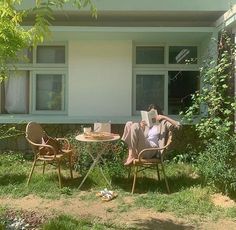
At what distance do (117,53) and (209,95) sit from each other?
281 cm

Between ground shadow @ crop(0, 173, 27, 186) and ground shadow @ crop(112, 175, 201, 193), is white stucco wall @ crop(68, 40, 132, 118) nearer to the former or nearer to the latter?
ground shadow @ crop(0, 173, 27, 186)

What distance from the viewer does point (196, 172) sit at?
7797mm

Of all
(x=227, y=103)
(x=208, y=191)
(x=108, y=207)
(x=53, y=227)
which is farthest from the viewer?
(x=227, y=103)

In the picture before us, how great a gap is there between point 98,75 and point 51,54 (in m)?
1.19

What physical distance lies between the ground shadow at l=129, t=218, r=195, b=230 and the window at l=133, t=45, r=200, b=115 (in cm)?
454

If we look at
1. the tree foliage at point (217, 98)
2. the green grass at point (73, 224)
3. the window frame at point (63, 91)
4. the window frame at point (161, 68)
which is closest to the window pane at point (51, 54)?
the window frame at point (63, 91)

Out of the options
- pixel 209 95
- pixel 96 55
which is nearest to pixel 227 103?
pixel 209 95

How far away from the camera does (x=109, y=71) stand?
973 cm

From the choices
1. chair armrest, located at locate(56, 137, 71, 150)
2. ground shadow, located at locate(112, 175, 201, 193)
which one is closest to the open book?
ground shadow, located at locate(112, 175, 201, 193)

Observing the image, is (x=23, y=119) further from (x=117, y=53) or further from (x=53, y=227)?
(x=53, y=227)

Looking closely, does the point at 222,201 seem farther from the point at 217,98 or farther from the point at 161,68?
the point at 161,68

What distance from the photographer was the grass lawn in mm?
5665

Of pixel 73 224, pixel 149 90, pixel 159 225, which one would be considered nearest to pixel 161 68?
pixel 149 90

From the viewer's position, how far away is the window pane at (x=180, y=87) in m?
9.94
